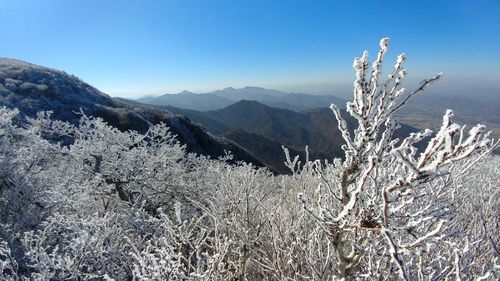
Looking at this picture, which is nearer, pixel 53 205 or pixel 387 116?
pixel 387 116

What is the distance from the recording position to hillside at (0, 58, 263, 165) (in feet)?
152

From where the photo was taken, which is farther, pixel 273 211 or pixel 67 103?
pixel 67 103

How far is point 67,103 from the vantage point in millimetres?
52031

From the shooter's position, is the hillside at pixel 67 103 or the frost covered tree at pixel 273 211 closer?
the frost covered tree at pixel 273 211

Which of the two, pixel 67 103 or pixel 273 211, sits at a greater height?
pixel 67 103

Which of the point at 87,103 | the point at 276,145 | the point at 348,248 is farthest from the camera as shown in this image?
the point at 276,145

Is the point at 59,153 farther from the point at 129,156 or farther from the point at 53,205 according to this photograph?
the point at 53,205

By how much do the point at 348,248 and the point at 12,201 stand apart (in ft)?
31.9

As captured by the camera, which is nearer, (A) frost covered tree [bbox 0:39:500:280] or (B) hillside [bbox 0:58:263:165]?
(A) frost covered tree [bbox 0:39:500:280]

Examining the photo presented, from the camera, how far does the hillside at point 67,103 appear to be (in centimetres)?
4633

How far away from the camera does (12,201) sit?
9.48 meters

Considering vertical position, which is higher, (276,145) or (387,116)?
(387,116)

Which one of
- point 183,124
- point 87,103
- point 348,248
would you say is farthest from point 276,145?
point 348,248

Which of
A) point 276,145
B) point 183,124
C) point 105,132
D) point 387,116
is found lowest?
point 276,145
